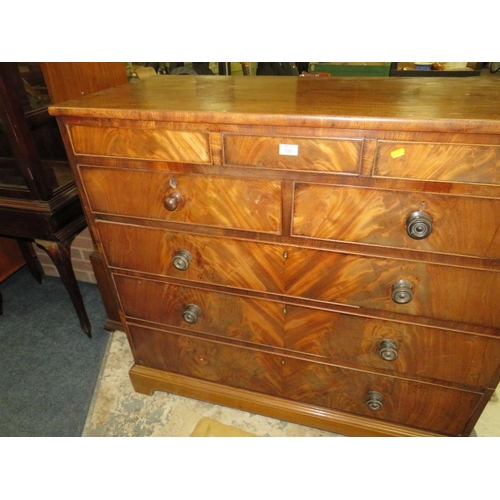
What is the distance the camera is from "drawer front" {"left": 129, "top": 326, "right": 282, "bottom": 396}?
4.31ft

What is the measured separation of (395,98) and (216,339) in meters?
0.96

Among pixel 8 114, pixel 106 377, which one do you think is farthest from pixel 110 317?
pixel 8 114

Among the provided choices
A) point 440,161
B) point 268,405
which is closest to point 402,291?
point 440,161

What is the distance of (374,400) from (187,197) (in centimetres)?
90

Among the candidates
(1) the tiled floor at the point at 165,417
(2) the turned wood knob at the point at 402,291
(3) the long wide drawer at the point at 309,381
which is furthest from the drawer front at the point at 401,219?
(1) the tiled floor at the point at 165,417

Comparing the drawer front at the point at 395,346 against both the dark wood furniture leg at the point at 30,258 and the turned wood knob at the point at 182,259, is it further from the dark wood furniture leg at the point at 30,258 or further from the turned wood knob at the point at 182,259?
the dark wood furniture leg at the point at 30,258

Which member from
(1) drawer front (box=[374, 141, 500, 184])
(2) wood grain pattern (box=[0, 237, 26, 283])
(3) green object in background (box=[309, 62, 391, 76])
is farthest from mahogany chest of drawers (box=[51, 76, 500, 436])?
(2) wood grain pattern (box=[0, 237, 26, 283])

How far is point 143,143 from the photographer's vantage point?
975mm

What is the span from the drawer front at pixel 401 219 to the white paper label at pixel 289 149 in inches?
3.4

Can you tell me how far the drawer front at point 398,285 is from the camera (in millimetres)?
938

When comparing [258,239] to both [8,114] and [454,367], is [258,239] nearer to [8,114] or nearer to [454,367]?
[454,367]

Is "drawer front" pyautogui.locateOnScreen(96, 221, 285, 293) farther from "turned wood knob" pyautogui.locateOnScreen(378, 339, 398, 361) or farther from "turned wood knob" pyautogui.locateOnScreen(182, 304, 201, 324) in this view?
"turned wood knob" pyautogui.locateOnScreen(378, 339, 398, 361)

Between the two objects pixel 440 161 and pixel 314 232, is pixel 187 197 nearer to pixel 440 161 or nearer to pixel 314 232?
pixel 314 232

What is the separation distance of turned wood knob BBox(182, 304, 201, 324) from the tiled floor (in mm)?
504
